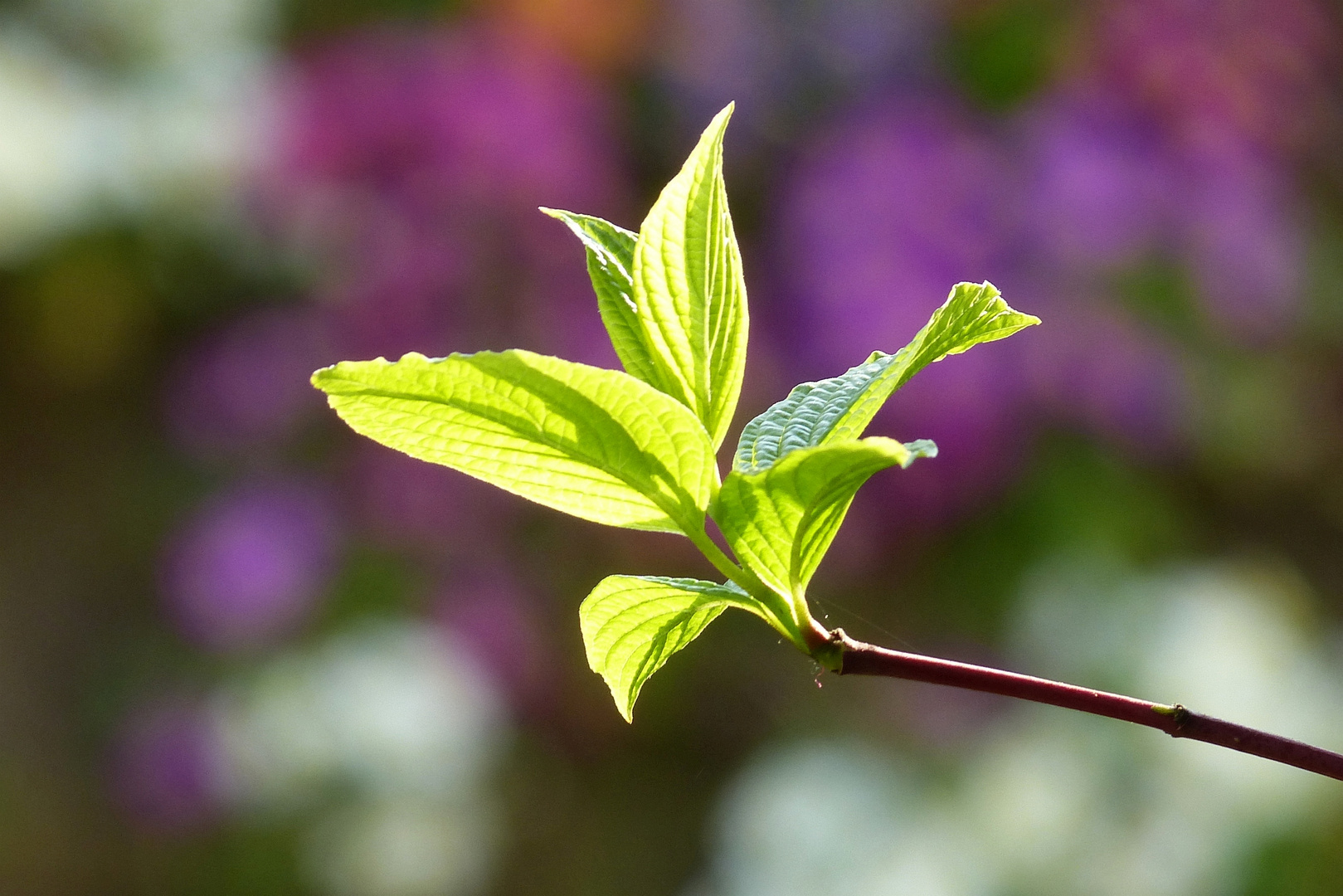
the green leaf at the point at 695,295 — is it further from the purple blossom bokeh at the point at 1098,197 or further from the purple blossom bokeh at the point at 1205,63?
the purple blossom bokeh at the point at 1205,63

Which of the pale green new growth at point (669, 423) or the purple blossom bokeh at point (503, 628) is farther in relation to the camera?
the purple blossom bokeh at point (503, 628)

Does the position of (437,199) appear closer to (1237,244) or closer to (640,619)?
(1237,244)

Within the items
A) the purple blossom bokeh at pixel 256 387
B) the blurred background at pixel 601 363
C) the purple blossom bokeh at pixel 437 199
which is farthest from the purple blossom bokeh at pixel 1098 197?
the purple blossom bokeh at pixel 256 387

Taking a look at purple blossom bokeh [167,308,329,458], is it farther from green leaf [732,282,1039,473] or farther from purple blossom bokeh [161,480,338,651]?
green leaf [732,282,1039,473]

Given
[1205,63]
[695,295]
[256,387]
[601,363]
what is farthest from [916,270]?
[695,295]

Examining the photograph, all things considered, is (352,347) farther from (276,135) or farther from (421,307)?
(276,135)

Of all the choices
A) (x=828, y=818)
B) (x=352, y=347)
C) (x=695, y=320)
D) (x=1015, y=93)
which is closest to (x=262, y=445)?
(x=352, y=347)

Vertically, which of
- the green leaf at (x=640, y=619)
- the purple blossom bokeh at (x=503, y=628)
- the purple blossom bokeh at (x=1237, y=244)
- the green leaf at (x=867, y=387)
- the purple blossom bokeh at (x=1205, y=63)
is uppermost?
the purple blossom bokeh at (x=1205, y=63)
